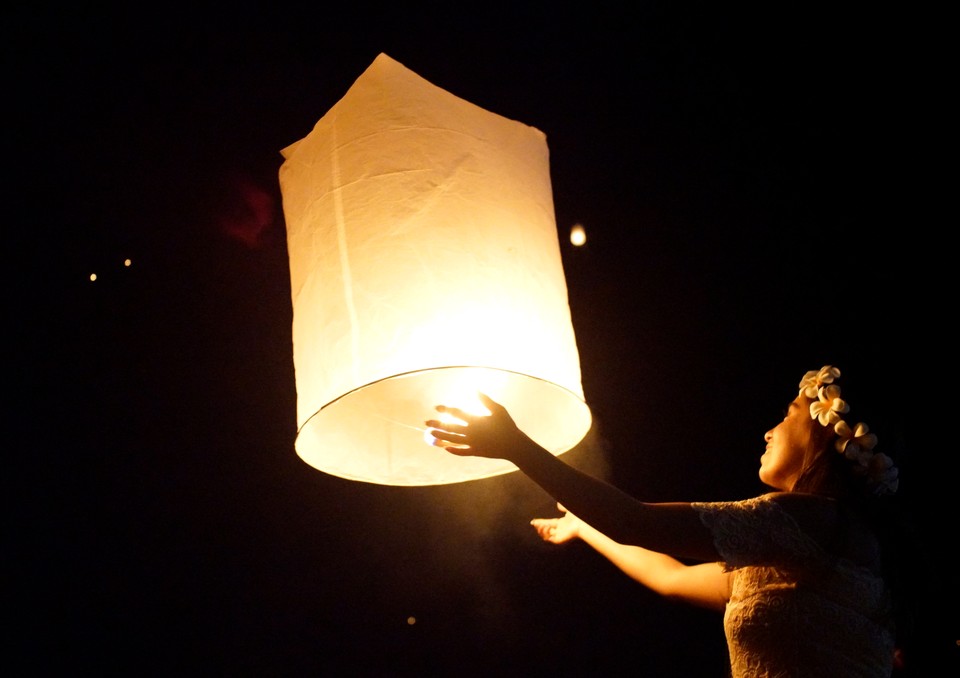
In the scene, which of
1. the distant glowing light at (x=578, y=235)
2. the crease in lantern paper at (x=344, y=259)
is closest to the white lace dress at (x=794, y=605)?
the crease in lantern paper at (x=344, y=259)

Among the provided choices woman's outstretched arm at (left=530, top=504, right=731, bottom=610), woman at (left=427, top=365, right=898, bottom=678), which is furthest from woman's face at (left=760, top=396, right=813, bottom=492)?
woman's outstretched arm at (left=530, top=504, right=731, bottom=610)

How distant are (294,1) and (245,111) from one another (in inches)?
12.0

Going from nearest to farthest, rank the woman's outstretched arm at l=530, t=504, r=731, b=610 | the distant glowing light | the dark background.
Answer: the woman's outstretched arm at l=530, t=504, r=731, b=610, the dark background, the distant glowing light

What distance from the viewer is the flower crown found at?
114 centimetres

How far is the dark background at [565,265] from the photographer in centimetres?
156

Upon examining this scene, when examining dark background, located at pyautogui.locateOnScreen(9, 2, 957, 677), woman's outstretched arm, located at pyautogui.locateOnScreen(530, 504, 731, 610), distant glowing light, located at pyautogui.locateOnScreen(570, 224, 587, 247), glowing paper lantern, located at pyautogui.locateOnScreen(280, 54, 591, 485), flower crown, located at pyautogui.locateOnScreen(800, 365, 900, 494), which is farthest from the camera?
distant glowing light, located at pyautogui.locateOnScreen(570, 224, 587, 247)

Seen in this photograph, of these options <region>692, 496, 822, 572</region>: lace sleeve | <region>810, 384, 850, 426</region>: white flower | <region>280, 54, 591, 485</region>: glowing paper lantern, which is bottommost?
<region>692, 496, 822, 572</region>: lace sleeve

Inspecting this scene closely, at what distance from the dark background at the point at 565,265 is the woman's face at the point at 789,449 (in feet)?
1.25

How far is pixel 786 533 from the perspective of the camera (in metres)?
1.00

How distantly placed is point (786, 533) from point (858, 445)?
0.27 m

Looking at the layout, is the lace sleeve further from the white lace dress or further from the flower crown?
the flower crown

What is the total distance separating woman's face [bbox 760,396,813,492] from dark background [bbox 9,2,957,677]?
38 centimetres

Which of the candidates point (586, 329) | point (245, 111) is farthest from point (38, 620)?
point (586, 329)

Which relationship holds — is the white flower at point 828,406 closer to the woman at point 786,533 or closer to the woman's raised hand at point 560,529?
the woman at point 786,533
